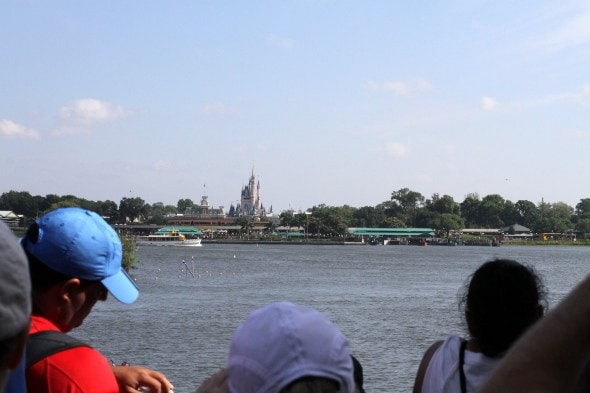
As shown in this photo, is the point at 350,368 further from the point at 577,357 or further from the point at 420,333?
the point at 420,333

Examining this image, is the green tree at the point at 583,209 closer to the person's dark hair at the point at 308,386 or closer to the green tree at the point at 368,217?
the green tree at the point at 368,217

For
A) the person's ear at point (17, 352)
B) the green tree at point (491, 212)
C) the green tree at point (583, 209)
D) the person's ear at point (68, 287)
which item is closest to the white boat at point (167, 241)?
the green tree at point (491, 212)

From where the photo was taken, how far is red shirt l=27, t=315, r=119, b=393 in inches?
79.0

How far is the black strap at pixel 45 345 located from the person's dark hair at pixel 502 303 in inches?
49.3

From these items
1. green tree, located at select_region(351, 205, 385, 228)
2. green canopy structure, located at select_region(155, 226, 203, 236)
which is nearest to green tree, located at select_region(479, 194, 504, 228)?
green tree, located at select_region(351, 205, 385, 228)

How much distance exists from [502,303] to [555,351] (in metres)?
1.48

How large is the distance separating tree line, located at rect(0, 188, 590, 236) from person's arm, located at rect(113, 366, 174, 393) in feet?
505

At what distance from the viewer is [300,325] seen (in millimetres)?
1537

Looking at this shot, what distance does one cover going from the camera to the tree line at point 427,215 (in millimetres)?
161100

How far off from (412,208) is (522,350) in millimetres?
175319

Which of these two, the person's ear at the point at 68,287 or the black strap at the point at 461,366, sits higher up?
the person's ear at the point at 68,287

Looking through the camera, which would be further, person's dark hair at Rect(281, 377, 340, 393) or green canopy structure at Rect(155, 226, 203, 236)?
green canopy structure at Rect(155, 226, 203, 236)

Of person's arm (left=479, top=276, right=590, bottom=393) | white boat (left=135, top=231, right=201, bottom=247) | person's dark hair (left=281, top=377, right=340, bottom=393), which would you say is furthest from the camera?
white boat (left=135, top=231, right=201, bottom=247)

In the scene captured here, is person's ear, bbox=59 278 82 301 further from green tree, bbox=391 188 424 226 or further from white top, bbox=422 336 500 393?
green tree, bbox=391 188 424 226
